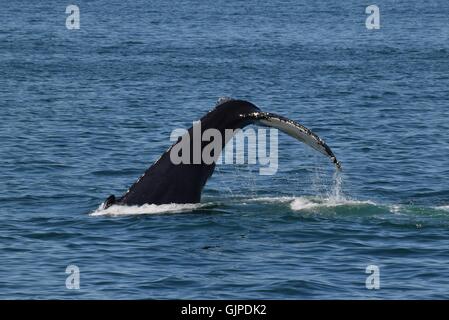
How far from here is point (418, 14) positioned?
265 feet

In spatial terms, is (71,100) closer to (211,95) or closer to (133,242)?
(211,95)
